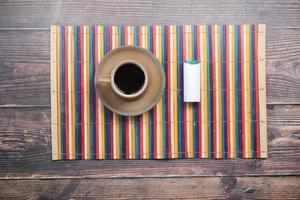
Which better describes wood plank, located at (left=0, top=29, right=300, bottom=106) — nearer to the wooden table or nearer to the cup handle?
the wooden table

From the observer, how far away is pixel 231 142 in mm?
850

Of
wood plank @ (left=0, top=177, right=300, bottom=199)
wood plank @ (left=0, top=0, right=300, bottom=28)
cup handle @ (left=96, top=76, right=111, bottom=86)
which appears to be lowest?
wood plank @ (left=0, top=177, right=300, bottom=199)

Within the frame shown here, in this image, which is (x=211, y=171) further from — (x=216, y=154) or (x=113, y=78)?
(x=113, y=78)

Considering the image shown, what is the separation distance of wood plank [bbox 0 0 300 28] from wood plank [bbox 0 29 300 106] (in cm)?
4

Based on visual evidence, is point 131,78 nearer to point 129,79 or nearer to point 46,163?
point 129,79

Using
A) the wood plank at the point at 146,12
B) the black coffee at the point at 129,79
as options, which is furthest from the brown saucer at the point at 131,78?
the wood plank at the point at 146,12

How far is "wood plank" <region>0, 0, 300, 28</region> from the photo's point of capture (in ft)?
2.80

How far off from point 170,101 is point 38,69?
354 mm

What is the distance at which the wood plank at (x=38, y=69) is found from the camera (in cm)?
85

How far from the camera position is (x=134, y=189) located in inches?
33.6

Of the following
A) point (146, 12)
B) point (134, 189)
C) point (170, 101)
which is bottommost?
point (134, 189)

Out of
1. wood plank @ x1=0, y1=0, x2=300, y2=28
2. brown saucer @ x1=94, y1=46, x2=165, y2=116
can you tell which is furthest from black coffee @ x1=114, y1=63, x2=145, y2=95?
wood plank @ x1=0, y1=0, x2=300, y2=28

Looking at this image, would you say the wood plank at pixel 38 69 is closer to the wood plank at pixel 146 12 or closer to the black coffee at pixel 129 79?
the wood plank at pixel 146 12

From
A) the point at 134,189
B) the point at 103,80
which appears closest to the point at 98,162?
the point at 134,189
